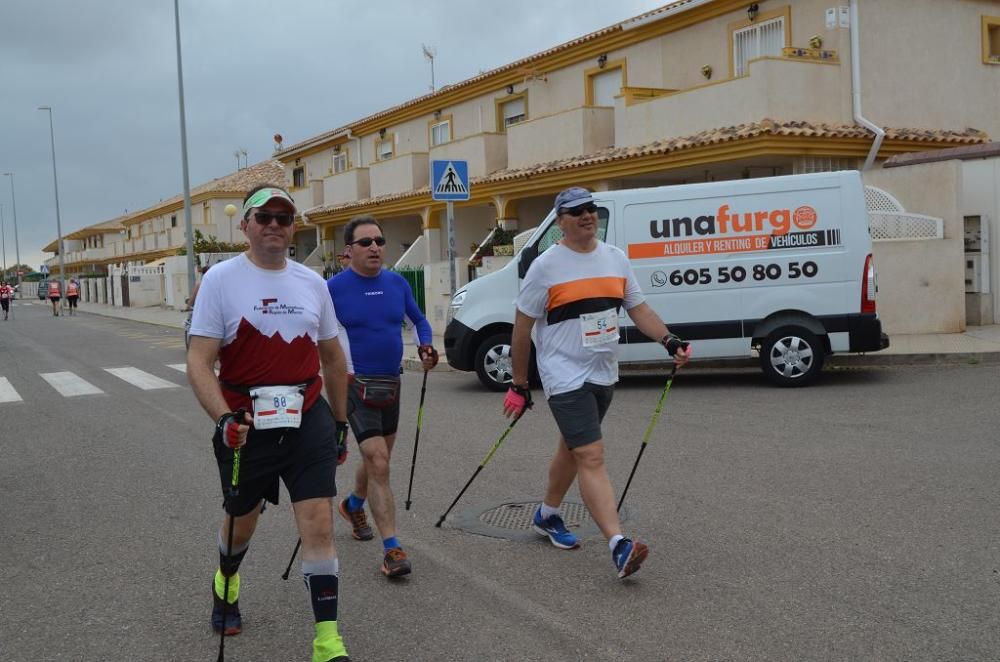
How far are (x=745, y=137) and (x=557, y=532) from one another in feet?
39.5

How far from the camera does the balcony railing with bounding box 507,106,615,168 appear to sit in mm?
20047

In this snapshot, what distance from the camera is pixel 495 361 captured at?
463 inches

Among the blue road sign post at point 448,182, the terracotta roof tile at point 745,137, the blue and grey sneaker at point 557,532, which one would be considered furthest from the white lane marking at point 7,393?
the terracotta roof tile at point 745,137

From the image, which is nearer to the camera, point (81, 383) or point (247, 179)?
point (81, 383)

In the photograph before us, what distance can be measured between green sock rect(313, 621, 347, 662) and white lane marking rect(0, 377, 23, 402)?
35.1ft

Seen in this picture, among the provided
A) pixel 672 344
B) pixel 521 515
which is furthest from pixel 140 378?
pixel 672 344

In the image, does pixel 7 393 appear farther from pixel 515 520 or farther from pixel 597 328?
pixel 597 328

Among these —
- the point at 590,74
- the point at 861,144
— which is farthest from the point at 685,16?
the point at 861,144

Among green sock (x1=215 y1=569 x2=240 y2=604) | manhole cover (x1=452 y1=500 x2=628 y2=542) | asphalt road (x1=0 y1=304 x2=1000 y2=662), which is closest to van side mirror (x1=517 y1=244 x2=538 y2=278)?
asphalt road (x1=0 y1=304 x2=1000 y2=662)

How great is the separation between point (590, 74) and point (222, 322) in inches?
769

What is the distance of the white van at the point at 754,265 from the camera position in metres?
11.0

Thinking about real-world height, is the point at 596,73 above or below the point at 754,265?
above

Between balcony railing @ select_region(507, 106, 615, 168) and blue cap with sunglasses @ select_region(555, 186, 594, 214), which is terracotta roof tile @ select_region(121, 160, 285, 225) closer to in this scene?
balcony railing @ select_region(507, 106, 615, 168)

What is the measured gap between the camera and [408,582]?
482cm
